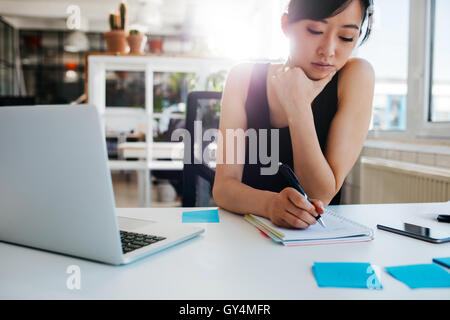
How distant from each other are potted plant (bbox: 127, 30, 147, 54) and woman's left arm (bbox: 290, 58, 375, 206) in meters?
Result: 2.00

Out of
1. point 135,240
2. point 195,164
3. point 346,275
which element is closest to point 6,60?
point 195,164

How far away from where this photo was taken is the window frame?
208 centimetres

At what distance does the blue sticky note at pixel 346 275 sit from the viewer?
1.70 ft

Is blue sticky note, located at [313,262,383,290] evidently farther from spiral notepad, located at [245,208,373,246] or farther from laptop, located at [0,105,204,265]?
laptop, located at [0,105,204,265]

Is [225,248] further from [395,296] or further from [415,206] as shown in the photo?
[415,206]

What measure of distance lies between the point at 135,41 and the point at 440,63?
2032mm

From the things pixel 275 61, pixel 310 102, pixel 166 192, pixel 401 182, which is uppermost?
pixel 275 61

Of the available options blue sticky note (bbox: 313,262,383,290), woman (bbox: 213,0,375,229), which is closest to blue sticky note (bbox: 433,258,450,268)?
blue sticky note (bbox: 313,262,383,290)

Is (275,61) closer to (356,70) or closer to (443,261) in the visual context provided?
(356,70)

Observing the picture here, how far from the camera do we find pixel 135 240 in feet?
2.21

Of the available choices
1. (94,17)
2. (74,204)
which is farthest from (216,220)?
(94,17)

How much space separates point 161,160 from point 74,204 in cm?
259

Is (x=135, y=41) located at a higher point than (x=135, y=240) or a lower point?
higher

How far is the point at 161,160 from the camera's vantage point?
312 cm
